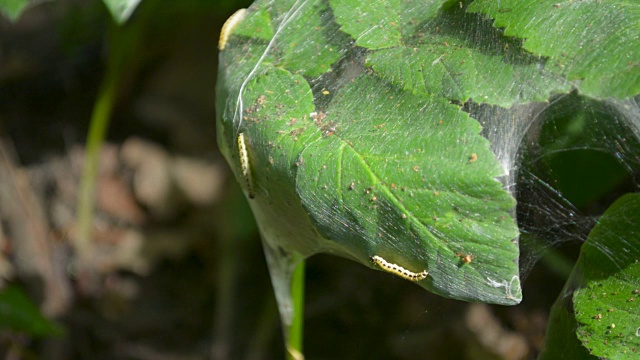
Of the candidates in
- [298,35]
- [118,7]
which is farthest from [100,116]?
[298,35]

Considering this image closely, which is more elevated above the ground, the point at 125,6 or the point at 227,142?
the point at 125,6

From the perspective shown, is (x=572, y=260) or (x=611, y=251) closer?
(x=611, y=251)

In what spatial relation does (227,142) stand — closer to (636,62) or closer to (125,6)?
(125,6)

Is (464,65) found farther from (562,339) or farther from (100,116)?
(100,116)

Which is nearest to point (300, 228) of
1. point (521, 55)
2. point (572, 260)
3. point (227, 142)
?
point (227, 142)

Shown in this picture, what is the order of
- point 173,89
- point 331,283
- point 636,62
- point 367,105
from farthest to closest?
1. point 173,89
2. point 331,283
3. point 367,105
4. point 636,62
